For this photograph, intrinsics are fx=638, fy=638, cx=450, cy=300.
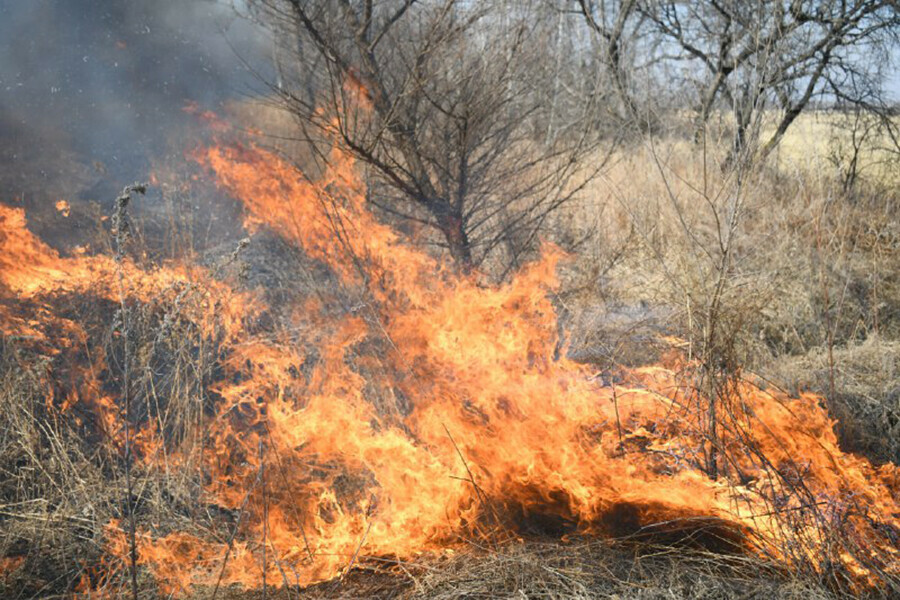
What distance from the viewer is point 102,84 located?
1458cm

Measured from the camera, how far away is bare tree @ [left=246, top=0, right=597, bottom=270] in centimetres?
465

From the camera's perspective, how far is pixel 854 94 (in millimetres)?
10219

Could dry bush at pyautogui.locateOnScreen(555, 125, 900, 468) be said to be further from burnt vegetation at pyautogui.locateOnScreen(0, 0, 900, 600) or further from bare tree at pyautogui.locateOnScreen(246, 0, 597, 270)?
bare tree at pyautogui.locateOnScreen(246, 0, 597, 270)

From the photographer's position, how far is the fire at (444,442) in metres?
3.08

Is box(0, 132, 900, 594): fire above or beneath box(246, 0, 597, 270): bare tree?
beneath

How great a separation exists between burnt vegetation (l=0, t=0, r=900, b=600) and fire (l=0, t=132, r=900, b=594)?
2cm

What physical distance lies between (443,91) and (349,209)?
129 cm

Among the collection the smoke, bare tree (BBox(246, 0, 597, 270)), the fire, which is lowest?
the fire

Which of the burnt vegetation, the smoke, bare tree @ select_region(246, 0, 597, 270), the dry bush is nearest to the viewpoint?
the burnt vegetation

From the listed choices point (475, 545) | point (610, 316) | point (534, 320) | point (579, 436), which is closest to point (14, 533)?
point (475, 545)

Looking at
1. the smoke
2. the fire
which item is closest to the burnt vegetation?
the fire

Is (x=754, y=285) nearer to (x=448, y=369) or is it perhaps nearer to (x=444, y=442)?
(x=448, y=369)

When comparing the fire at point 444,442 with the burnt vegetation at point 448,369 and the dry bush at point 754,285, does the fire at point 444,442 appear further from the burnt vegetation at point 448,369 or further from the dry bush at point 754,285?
the dry bush at point 754,285

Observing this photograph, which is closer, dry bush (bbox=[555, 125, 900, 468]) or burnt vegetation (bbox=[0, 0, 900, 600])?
burnt vegetation (bbox=[0, 0, 900, 600])
